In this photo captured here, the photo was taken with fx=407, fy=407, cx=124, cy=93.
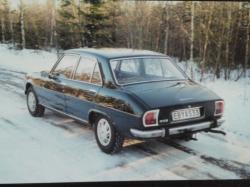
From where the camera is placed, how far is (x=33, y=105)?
6.61 metres

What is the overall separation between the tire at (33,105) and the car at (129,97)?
566mm

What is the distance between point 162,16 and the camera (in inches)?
227

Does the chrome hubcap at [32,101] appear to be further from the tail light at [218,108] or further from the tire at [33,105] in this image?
the tail light at [218,108]

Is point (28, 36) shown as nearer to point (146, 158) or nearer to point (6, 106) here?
point (6, 106)

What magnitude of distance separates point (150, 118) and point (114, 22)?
178cm

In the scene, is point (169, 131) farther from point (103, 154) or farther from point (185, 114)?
point (103, 154)

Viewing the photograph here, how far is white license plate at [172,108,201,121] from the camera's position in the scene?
14.7 ft

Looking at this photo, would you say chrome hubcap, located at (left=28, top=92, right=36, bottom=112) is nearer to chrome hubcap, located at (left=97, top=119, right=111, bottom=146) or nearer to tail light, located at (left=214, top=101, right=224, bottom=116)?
chrome hubcap, located at (left=97, top=119, right=111, bottom=146)

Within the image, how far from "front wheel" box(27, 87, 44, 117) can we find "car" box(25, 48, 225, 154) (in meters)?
0.57

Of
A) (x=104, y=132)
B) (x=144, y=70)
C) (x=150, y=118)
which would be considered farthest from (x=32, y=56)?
(x=150, y=118)

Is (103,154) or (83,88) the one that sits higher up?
(83,88)

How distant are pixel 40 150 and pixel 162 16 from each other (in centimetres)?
251

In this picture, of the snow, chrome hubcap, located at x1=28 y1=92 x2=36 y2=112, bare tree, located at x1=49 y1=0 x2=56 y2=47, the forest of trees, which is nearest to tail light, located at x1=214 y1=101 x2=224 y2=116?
the forest of trees

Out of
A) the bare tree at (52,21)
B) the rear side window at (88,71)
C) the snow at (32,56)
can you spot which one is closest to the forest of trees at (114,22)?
the bare tree at (52,21)
